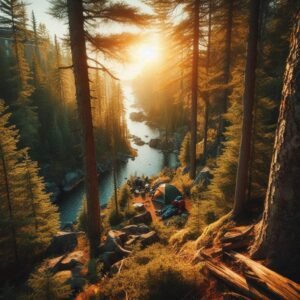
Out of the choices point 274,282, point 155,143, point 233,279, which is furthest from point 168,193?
point 155,143

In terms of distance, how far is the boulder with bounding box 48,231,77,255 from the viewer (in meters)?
8.79

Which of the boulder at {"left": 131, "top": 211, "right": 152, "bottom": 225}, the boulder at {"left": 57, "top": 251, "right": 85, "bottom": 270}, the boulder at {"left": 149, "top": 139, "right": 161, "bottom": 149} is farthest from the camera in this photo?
the boulder at {"left": 149, "top": 139, "right": 161, "bottom": 149}

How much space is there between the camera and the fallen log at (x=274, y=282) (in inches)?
105


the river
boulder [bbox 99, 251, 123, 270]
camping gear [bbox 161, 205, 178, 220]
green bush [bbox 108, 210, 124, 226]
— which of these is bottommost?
the river

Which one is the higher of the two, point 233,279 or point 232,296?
point 233,279

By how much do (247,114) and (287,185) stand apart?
329 cm

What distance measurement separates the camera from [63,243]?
29.4ft

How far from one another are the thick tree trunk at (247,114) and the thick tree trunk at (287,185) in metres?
2.66

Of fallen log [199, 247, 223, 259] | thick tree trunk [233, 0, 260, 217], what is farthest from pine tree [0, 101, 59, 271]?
thick tree trunk [233, 0, 260, 217]

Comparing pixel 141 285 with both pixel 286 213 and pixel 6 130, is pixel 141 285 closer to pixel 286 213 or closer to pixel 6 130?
pixel 286 213

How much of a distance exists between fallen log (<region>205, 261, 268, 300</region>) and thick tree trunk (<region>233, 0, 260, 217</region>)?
2664 mm

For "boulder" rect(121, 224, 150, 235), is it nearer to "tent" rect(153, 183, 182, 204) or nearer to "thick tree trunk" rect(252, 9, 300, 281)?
"tent" rect(153, 183, 182, 204)

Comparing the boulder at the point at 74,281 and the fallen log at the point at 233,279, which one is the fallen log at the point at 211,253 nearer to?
the fallen log at the point at 233,279

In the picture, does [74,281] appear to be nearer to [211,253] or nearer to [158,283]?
[158,283]
